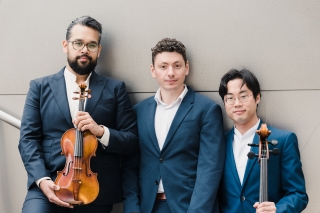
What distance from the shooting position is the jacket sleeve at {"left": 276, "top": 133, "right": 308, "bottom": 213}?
9.67 feet

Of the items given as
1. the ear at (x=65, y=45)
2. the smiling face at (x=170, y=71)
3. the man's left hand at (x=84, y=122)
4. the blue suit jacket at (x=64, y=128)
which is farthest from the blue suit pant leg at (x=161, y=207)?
the ear at (x=65, y=45)

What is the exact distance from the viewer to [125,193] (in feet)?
10.9

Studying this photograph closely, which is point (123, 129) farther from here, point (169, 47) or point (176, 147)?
point (169, 47)

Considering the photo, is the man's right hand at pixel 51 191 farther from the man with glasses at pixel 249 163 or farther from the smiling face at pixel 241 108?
the smiling face at pixel 241 108

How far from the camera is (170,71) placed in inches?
127

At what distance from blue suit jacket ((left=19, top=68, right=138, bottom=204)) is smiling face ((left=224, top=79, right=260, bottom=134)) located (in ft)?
2.26

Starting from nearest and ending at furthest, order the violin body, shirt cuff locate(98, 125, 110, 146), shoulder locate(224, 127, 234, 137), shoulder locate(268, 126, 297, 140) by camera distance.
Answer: the violin body → shoulder locate(268, 126, 297, 140) → shirt cuff locate(98, 125, 110, 146) → shoulder locate(224, 127, 234, 137)

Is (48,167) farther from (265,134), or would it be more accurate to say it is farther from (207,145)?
(265,134)

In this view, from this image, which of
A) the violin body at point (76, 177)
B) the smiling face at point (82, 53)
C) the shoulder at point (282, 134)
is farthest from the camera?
the smiling face at point (82, 53)

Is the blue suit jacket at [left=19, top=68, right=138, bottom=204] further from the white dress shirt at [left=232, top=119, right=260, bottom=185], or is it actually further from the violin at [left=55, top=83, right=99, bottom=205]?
the white dress shirt at [left=232, top=119, right=260, bottom=185]

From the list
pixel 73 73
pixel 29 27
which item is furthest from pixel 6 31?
pixel 73 73

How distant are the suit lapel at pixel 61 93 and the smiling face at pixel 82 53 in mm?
117

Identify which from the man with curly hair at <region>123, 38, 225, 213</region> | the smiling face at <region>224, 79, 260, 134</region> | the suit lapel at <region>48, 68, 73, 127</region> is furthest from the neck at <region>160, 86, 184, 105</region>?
the suit lapel at <region>48, 68, 73, 127</region>

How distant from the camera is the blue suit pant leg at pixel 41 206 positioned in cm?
309
